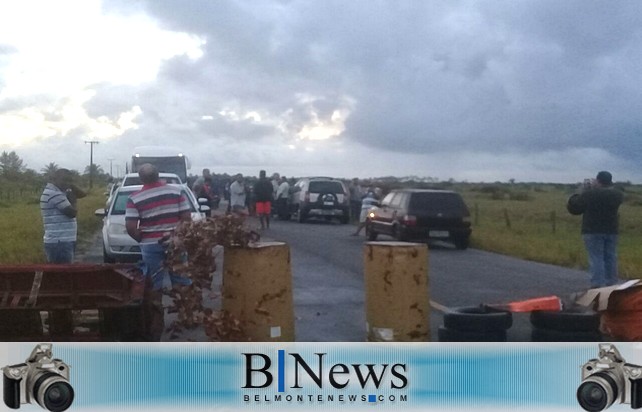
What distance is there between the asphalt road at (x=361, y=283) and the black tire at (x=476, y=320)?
0.17 feet

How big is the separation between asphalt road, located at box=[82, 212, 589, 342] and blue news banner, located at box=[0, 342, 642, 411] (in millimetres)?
156

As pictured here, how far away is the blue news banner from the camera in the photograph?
4465 millimetres

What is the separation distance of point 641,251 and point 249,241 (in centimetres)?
207

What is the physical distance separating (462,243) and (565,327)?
0.72 m

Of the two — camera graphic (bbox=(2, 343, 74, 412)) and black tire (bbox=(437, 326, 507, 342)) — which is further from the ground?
black tire (bbox=(437, 326, 507, 342))

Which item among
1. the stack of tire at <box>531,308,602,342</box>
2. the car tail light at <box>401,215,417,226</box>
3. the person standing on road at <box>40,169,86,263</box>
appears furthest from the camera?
the car tail light at <box>401,215,417,226</box>

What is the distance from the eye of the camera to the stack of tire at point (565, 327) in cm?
458

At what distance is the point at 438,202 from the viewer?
4.81m

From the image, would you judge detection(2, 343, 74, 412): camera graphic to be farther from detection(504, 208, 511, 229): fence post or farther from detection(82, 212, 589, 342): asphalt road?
detection(504, 208, 511, 229): fence post

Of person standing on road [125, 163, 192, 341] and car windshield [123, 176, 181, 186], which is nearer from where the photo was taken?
person standing on road [125, 163, 192, 341]

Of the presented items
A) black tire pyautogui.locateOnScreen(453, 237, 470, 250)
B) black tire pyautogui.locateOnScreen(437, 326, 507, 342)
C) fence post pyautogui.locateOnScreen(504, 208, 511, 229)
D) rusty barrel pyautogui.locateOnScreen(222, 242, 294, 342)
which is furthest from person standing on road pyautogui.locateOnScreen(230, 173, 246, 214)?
fence post pyautogui.locateOnScreen(504, 208, 511, 229)

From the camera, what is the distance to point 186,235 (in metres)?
5.08

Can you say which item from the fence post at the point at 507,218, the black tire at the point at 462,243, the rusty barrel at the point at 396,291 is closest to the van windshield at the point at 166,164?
the rusty barrel at the point at 396,291

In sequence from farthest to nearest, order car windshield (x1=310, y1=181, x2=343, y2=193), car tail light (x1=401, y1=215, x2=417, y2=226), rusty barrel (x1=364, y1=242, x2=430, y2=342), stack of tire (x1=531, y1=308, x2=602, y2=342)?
car windshield (x1=310, y1=181, x2=343, y2=193) < car tail light (x1=401, y1=215, x2=417, y2=226) < rusty barrel (x1=364, y1=242, x2=430, y2=342) < stack of tire (x1=531, y1=308, x2=602, y2=342)
